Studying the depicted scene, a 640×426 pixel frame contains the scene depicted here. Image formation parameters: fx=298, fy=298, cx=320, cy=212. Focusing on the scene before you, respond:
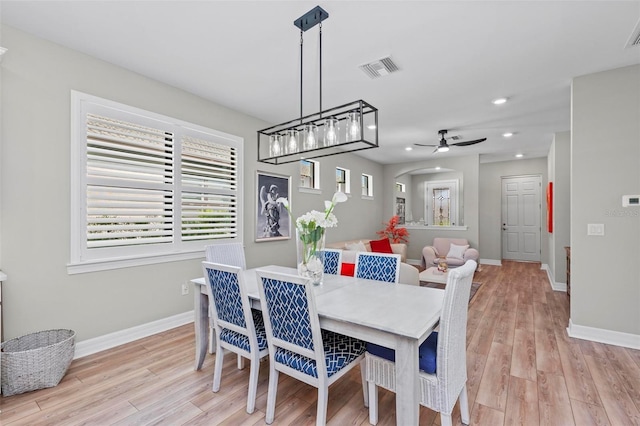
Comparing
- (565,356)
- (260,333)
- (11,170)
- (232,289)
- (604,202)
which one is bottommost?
(565,356)

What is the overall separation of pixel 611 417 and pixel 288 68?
365cm

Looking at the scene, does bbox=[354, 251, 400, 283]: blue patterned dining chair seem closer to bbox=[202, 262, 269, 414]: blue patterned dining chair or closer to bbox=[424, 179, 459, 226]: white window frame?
bbox=[202, 262, 269, 414]: blue patterned dining chair

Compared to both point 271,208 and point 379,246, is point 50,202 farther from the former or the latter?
point 379,246

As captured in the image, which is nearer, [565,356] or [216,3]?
[216,3]

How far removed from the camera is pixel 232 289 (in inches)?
78.0

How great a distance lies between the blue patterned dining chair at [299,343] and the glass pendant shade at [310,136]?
103 cm

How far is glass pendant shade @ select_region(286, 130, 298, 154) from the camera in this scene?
7.80ft

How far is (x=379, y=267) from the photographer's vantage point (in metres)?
2.68

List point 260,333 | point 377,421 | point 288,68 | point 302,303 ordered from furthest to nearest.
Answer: point 288,68 → point 260,333 → point 377,421 → point 302,303

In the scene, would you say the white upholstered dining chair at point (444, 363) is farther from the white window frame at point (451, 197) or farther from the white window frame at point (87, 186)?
the white window frame at point (451, 197)

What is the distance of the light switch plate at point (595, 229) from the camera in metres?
3.05

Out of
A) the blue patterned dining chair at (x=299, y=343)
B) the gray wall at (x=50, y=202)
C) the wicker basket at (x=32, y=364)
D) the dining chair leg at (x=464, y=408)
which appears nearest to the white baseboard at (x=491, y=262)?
the dining chair leg at (x=464, y=408)

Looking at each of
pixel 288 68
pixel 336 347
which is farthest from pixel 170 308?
pixel 288 68

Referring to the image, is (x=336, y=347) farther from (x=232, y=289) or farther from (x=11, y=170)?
(x=11, y=170)
